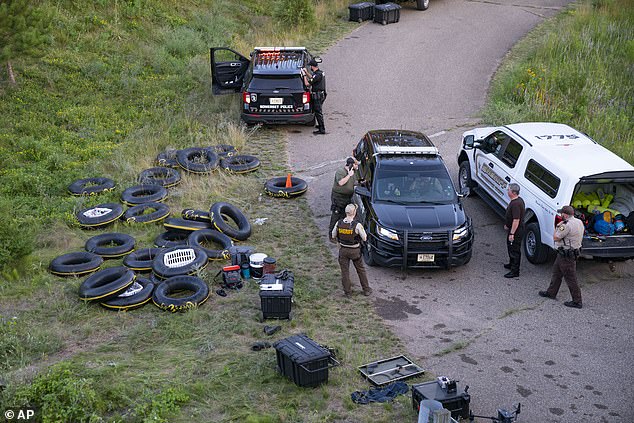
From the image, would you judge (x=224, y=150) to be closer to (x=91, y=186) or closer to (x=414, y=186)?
(x=91, y=186)

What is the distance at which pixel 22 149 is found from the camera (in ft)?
55.4

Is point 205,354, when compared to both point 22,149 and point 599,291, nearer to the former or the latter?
point 599,291

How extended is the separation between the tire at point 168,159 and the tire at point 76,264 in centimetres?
445

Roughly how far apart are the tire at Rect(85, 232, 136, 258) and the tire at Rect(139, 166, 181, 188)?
2.43 metres

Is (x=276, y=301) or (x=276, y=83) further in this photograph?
(x=276, y=83)

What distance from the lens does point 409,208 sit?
12484 mm

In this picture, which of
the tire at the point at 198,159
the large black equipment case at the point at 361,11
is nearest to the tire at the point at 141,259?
the tire at the point at 198,159

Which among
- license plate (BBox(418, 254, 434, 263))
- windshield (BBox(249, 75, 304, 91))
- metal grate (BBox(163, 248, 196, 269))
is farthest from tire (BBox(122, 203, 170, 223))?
windshield (BBox(249, 75, 304, 91))

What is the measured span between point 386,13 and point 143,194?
16758 mm

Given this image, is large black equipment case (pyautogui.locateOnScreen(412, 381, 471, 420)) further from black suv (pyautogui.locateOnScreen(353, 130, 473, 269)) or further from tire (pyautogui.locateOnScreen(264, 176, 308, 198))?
tire (pyautogui.locateOnScreen(264, 176, 308, 198))

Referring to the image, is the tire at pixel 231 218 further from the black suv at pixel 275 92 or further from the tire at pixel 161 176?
the black suv at pixel 275 92

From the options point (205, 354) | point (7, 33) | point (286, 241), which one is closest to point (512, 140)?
point (286, 241)

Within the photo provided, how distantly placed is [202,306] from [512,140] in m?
6.80

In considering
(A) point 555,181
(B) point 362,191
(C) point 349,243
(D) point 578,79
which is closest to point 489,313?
(C) point 349,243
